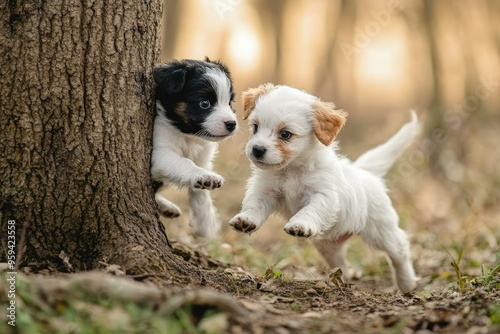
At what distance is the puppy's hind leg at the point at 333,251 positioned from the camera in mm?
6334

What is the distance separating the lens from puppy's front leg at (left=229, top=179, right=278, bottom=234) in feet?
16.2

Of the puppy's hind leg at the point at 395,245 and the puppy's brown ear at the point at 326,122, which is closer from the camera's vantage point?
the puppy's brown ear at the point at 326,122

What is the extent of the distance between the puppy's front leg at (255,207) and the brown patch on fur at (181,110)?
833mm

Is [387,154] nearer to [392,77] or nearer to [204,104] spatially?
[204,104]

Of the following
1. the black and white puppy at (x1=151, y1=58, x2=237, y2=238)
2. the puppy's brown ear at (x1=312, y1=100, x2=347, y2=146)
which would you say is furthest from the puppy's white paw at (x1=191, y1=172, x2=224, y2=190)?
the puppy's brown ear at (x1=312, y1=100, x2=347, y2=146)

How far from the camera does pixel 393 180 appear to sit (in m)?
10.6

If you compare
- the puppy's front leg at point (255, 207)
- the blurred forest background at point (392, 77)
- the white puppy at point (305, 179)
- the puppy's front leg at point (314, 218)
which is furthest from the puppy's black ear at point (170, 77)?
the blurred forest background at point (392, 77)

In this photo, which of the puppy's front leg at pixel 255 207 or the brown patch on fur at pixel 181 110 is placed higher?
the brown patch on fur at pixel 181 110

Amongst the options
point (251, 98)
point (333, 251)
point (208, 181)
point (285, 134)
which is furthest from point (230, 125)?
point (333, 251)

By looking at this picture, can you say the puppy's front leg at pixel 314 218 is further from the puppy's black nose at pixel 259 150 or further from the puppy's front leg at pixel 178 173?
the puppy's front leg at pixel 178 173

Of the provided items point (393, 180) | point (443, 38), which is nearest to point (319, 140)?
point (393, 180)

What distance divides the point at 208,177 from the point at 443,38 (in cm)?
982

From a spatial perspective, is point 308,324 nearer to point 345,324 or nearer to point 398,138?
point 345,324

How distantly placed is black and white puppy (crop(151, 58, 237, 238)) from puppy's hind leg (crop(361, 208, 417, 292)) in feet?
5.16
